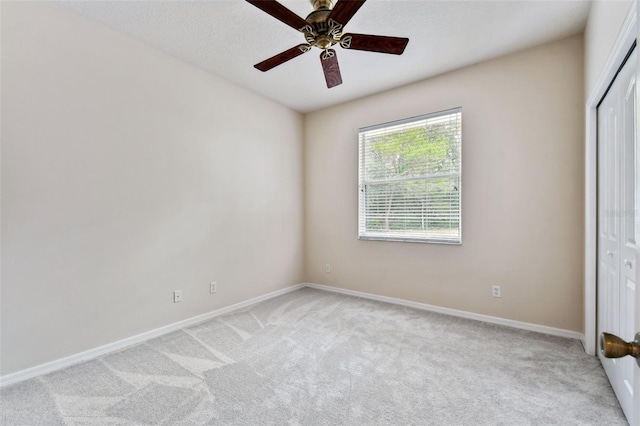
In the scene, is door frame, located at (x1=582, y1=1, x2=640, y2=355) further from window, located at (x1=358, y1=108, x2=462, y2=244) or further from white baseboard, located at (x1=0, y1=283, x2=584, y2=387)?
window, located at (x1=358, y1=108, x2=462, y2=244)

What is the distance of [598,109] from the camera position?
90.4 inches

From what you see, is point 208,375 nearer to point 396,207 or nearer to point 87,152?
point 87,152

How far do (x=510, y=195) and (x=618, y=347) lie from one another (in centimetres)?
272

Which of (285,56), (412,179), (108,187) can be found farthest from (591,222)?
(108,187)

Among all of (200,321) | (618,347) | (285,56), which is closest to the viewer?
(618,347)

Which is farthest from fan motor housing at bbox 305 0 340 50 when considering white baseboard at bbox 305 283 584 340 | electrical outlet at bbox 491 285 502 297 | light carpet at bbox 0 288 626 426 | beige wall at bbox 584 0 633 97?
white baseboard at bbox 305 283 584 340

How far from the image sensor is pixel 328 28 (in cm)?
187

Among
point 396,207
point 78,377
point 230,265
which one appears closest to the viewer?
point 78,377

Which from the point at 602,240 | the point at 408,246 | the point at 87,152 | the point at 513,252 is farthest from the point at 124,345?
the point at 602,240

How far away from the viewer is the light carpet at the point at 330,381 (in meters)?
1.65

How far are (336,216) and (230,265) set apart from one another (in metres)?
1.58

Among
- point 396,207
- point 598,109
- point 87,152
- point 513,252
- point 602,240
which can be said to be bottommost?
point 513,252

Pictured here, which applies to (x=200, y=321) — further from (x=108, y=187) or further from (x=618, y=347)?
(x=618, y=347)

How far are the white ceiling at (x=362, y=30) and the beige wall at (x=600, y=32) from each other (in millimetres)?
190
